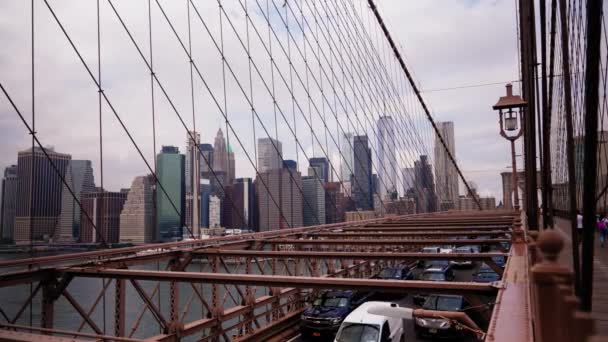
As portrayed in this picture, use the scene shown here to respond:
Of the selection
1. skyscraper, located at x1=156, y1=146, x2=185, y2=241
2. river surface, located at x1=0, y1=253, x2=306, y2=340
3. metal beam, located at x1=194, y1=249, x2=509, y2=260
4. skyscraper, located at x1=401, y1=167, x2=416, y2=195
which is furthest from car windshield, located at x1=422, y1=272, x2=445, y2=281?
skyscraper, located at x1=401, y1=167, x2=416, y2=195

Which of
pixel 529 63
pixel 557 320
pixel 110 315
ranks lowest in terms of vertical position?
pixel 110 315

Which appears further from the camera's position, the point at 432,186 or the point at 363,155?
the point at 432,186

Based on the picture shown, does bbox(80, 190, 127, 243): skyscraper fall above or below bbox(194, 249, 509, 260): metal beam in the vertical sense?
above

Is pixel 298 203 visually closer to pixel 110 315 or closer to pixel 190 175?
pixel 190 175

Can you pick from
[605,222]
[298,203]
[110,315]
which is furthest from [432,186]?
[605,222]

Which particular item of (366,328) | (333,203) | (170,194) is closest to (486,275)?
(333,203)

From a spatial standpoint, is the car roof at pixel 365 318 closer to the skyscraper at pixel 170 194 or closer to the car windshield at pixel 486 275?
the skyscraper at pixel 170 194

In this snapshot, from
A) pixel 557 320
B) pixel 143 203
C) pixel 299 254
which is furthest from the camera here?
pixel 143 203

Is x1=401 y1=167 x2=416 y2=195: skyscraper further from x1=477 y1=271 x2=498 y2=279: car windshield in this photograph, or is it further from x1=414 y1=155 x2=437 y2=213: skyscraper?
x1=477 y1=271 x2=498 y2=279: car windshield
